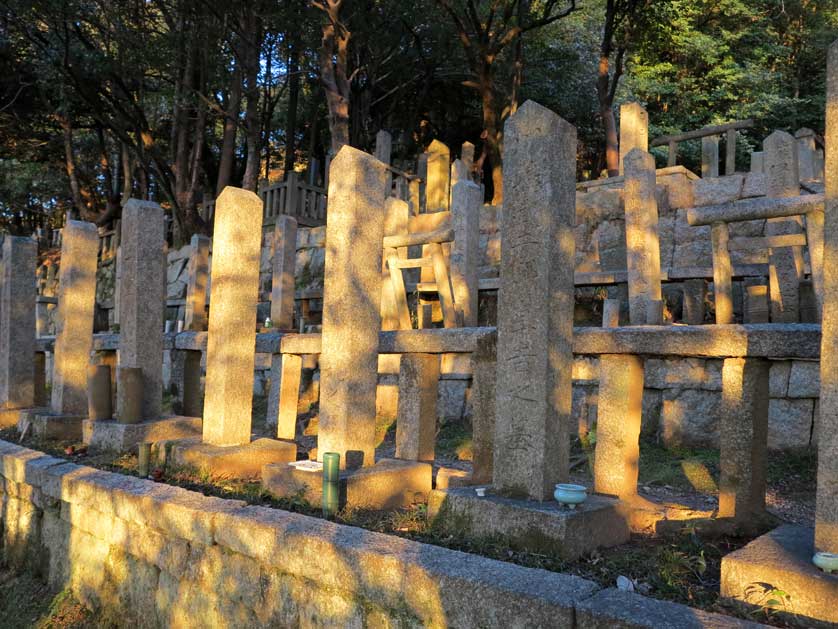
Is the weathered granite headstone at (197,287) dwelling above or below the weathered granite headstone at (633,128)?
below

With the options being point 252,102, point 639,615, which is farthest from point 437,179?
point 639,615

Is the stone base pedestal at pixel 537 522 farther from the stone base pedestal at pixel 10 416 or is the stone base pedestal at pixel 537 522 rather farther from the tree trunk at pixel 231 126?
the tree trunk at pixel 231 126

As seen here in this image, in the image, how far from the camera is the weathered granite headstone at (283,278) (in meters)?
8.77

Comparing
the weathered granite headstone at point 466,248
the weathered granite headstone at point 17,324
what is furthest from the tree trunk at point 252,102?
the weathered granite headstone at point 466,248

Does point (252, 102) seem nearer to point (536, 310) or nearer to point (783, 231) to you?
point (783, 231)

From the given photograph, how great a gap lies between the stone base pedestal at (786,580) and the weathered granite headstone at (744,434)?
0.50 m

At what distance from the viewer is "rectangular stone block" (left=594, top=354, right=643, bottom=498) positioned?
3582 millimetres

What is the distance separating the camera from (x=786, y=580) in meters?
2.48

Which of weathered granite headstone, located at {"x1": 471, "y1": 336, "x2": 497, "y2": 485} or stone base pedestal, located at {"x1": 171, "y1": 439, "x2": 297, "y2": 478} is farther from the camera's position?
stone base pedestal, located at {"x1": 171, "y1": 439, "x2": 297, "y2": 478}

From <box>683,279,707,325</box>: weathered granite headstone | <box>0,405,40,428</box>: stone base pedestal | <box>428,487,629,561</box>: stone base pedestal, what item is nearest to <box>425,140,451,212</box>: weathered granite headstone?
<box>683,279,707,325</box>: weathered granite headstone

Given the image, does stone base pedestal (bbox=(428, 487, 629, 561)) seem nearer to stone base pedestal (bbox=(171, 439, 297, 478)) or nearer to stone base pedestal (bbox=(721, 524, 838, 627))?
stone base pedestal (bbox=(721, 524, 838, 627))

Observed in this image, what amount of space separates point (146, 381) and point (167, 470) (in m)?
1.40

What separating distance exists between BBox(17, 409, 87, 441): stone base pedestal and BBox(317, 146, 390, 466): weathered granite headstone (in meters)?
3.42

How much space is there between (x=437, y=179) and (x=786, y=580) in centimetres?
1097
